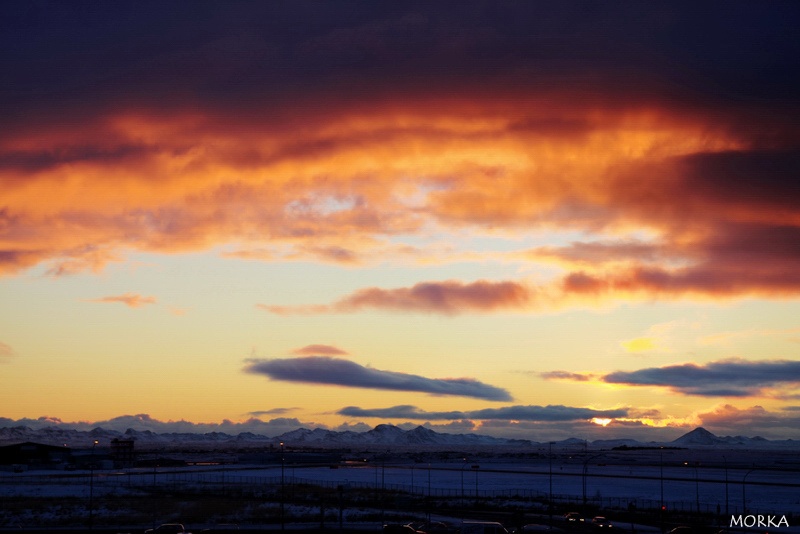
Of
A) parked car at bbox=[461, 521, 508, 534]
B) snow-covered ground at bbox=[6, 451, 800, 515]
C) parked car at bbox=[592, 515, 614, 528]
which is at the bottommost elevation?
snow-covered ground at bbox=[6, 451, 800, 515]

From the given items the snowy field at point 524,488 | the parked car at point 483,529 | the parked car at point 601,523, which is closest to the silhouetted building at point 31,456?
the snowy field at point 524,488

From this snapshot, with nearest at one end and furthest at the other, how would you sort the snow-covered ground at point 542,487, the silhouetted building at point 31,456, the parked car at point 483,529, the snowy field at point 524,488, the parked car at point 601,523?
the parked car at point 483,529 < the parked car at point 601,523 < the snowy field at point 524,488 < the snow-covered ground at point 542,487 < the silhouetted building at point 31,456

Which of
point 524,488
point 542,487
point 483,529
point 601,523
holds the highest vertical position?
point 483,529

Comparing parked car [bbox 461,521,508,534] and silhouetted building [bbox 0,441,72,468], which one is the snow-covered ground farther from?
parked car [bbox 461,521,508,534]

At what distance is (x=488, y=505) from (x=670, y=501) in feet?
101

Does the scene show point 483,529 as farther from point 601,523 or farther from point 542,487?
point 542,487

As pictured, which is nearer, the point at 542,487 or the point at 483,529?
the point at 483,529

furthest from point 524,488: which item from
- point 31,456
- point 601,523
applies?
point 31,456

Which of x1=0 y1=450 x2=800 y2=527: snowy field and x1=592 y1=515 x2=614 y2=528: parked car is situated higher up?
x1=592 y1=515 x2=614 y2=528: parked car

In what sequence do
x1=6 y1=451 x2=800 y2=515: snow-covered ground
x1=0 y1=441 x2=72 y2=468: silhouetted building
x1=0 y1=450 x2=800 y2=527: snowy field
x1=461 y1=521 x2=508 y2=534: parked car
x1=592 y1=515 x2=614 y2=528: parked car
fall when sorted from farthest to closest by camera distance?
x1=0 y1=441 x2=72 y2=468: silhouetted building → x1=6 y1=451 x2=800 y2=515: snow-covered ground → x1=0 y1=450 x2=800 y2=527: snowy field → x1=592 y1=515 x2=614 y2=528: parked car → x1=461 y1=521 x2=508 y2=534: parked car

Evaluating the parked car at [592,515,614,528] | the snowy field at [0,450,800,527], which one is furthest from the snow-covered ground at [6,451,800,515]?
the parked car at [592,515,614,528]

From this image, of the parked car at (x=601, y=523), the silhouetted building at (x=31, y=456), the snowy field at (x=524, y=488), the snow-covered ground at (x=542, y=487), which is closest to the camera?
the parked car at (x=601, y=523)

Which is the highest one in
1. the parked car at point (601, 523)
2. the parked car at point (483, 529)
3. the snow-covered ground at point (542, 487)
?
the parked car at point (483, 529)

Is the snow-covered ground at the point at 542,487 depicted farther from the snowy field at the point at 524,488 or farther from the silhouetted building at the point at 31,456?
the silhouetted building at the point at 31,456
